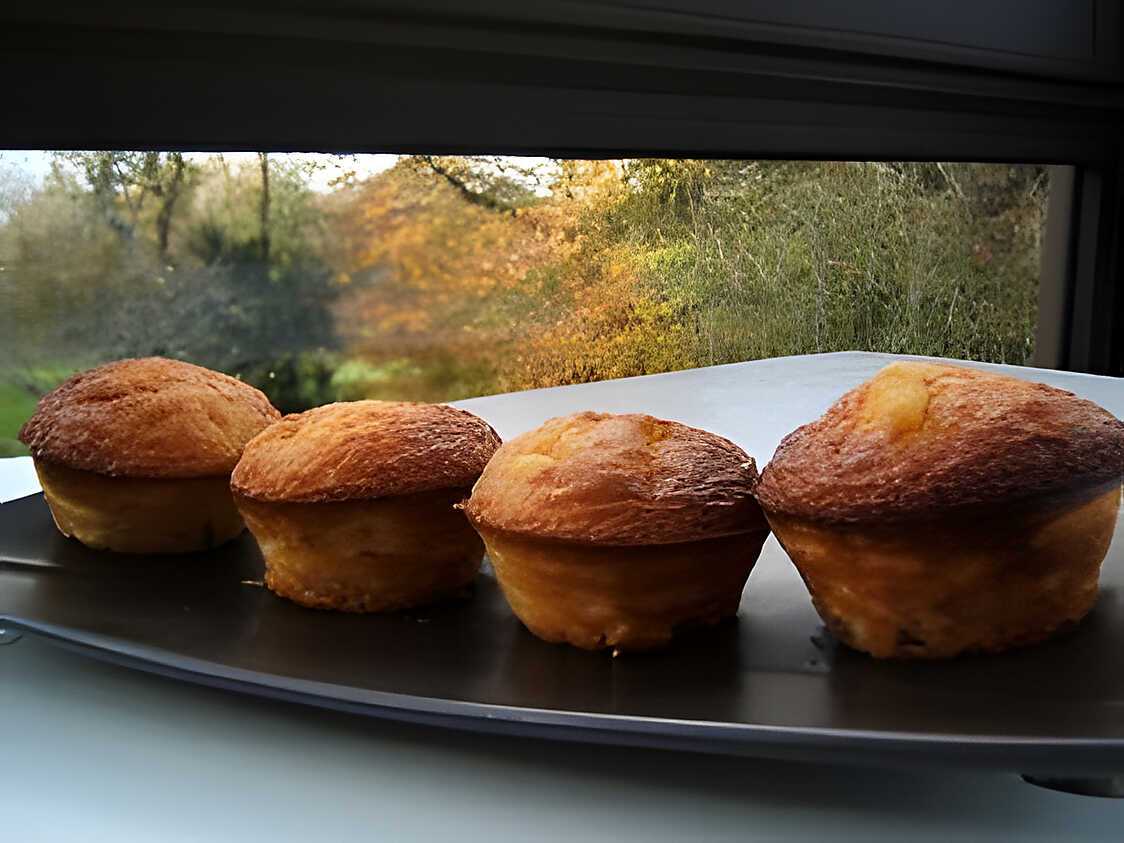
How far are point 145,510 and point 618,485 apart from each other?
0.57 metres

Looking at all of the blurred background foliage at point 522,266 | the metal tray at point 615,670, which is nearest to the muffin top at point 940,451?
the metal tray at point 615,670

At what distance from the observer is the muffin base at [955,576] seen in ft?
2.63

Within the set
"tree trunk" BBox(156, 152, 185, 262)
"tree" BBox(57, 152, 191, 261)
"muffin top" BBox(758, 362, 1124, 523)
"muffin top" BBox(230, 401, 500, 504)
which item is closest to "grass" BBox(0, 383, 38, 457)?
"tree" BBox(57, 152, 191, 261)

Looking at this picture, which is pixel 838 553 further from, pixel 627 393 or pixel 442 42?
pixel 442 42

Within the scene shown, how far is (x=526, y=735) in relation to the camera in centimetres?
75

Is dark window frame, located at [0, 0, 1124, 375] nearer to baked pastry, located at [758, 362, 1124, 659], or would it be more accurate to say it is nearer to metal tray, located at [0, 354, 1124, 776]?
metal tray, located at [0, 354, 1124, 776]

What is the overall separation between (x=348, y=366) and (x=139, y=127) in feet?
5.06

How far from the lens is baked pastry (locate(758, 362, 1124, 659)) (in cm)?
80

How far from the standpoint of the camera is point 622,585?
86 centimetres

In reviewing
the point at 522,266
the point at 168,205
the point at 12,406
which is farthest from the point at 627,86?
the point at 12,406

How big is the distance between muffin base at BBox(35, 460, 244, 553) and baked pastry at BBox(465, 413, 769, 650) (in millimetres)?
390

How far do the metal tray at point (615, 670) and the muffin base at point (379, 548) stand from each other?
27mm

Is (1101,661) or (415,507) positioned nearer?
(1101,661)

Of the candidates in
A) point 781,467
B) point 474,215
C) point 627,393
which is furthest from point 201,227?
point 781,467
